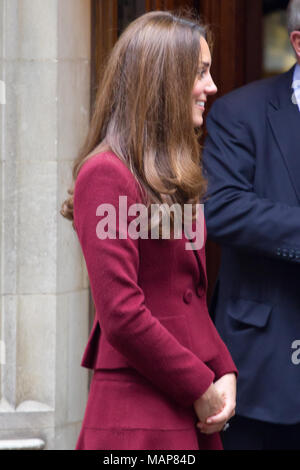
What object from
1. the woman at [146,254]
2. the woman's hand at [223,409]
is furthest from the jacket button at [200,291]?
the woman's hand at [223,409]

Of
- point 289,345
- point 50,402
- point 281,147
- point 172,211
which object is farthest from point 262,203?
point 50,402

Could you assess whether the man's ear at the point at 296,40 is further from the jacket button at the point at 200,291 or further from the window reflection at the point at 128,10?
the jacket button at the point at 200,291

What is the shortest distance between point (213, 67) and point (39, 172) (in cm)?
119

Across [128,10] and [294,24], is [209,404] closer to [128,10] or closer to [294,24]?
[294,24]

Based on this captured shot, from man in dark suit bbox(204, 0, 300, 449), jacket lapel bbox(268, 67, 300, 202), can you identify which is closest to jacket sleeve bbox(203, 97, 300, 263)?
man in dark suit bbox(204, 0, 300, 449)

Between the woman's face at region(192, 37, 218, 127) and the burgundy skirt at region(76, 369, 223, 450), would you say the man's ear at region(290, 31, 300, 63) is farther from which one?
the burgundy skirt at region(76, 369, 223, 450)

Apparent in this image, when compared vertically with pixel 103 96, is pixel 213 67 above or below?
below

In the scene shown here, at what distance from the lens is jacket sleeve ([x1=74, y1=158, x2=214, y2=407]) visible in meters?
2.14

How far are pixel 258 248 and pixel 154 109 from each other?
3.17 feet

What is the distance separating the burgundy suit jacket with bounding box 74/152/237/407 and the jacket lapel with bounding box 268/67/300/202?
1000 mm

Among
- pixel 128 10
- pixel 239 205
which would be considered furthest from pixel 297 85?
pixel 128 10

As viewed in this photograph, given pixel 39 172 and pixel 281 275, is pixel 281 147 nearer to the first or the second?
pixel 281 275

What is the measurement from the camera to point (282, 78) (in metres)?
3.46

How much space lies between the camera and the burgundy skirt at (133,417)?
225cm
